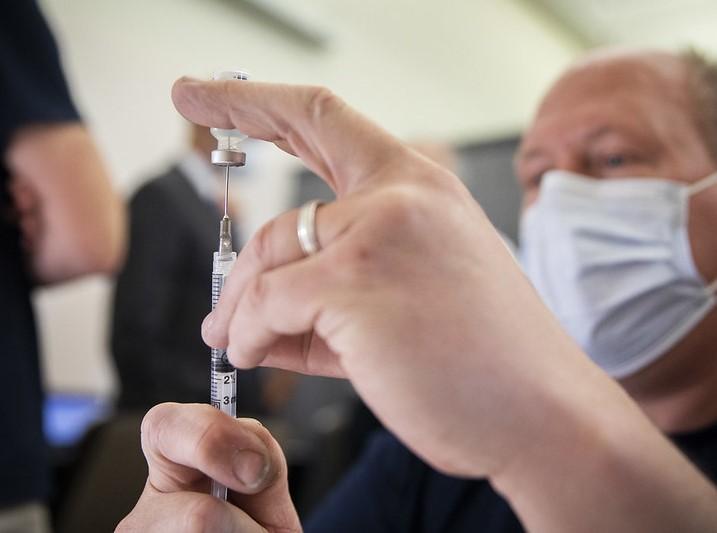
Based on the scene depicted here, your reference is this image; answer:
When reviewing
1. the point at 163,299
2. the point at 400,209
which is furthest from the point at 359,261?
the point at 163,299

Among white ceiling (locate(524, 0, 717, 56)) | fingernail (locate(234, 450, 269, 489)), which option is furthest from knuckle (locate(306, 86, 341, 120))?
white ceiling (locate(524, 0, 717, 56))

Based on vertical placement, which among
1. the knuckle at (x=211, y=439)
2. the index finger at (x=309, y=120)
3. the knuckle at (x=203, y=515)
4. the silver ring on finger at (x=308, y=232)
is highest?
the index finger at (x=309, y=120)

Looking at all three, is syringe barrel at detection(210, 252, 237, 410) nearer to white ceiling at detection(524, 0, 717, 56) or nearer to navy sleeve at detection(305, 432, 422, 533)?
navy sleeve at detection(305, 432, 422, 533)

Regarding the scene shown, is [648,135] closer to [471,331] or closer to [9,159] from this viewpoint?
[471,331]

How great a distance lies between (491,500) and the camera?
64 centimetres

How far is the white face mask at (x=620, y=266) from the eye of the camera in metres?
0.70

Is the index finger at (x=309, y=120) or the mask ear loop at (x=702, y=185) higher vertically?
the index finger at (x=309, y=120)

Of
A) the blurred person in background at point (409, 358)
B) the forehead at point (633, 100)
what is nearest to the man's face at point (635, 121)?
the forehead at point (633, 100)

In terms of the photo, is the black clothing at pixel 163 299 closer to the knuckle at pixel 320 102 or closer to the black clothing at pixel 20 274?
the black clothing at pixel 20 274

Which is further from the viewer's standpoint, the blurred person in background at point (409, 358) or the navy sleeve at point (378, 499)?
the navy sleeve at point (378, 499)

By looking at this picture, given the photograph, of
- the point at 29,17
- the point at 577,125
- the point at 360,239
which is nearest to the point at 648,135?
the point at 577,125

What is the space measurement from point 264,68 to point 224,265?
2383 millimetres

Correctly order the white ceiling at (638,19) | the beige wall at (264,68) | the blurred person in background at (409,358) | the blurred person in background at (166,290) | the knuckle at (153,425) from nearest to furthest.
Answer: the blurred person in background at (409,358), the knuckle at (153,425), the blurred person in background at (166,290), the beige wall at (264,68), the white ceiling at (638,19)

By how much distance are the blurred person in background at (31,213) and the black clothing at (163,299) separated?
7.3 inches
